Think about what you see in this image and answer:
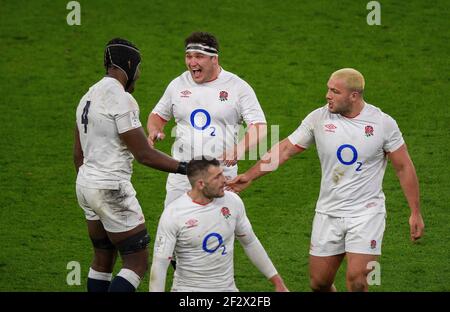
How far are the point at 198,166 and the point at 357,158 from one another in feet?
4.52

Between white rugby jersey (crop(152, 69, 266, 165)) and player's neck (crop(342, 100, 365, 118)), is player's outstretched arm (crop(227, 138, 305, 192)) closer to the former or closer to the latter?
white rugby jersey (crop(152, 69, 266, 165))

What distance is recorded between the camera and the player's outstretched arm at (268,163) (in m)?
8.67

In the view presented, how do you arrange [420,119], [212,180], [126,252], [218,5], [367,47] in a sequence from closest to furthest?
1. [212,180]
2. [126,252]
3. [420,119]
4. [367,47]
5. [218,5]

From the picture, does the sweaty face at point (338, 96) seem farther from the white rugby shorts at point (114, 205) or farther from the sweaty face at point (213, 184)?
the white rugby shorts at point (114, 205)

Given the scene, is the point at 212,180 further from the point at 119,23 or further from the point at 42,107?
the point at 119,23

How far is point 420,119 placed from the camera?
A: 1373cm

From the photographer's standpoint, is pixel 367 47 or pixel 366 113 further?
pixel 367 47

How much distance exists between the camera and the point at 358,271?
26.8 ft

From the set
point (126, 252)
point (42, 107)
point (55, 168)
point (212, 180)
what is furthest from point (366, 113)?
point (42, 107)

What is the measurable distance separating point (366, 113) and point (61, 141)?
597cm

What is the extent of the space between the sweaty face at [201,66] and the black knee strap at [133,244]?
153 centimetres

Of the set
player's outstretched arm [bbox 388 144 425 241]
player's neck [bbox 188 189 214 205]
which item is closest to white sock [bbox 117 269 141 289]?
player's neck [bbox 188 189 214 205]

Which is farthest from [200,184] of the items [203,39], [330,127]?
[203,39]

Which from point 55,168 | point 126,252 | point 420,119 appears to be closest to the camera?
point 126,252
